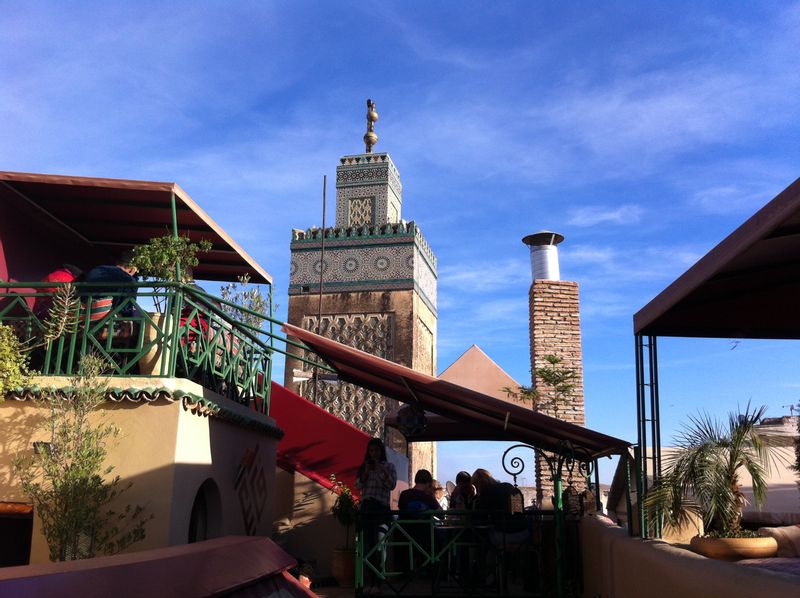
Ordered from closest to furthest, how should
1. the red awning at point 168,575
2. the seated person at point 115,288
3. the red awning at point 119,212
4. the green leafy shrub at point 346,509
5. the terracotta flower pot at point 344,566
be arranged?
the red awning at point 168,575 → the seated person at point 115,288 → the red awning at point 119,212 → the terracotta flower pot at point 344,566 → the green leafy shrub at point 346,509

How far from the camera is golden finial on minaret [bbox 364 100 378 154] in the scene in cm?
2253

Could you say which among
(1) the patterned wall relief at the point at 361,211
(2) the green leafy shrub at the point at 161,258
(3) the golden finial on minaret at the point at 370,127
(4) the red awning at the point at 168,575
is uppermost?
(3) the golden finial on minaret at the point at 370,127

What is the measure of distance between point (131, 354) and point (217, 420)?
1008 millimetres

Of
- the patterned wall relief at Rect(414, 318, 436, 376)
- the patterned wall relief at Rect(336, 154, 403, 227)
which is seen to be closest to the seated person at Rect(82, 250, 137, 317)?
the patterned wall relief at Rect(414, 318, 436, 376)

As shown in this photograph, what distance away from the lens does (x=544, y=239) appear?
12.9 metres

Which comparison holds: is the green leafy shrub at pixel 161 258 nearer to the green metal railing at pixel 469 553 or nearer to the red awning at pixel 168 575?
the green metal railing at pixel 469 553

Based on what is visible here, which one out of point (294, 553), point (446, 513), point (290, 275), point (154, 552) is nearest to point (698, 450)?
point (446, 513)

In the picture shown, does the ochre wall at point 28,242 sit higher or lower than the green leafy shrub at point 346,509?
higher

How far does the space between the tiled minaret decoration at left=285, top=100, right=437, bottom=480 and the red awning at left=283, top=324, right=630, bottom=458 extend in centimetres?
1157

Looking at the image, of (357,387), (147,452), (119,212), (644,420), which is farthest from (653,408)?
(357,387)

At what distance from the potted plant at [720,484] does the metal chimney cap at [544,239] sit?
8762mm

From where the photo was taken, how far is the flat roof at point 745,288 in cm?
328

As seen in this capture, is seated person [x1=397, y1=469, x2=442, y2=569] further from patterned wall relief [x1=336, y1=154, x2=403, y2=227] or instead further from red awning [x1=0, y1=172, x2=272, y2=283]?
patterned wall relief [x1=336, y1=154, x2=403, y2=227]

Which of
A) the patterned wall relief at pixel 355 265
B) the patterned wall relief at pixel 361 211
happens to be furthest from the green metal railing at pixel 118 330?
the patterned wall relief at pixel 361 211
